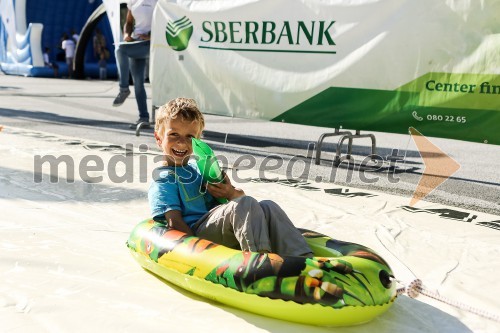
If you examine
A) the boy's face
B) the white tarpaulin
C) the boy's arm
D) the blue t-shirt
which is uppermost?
the boy's face

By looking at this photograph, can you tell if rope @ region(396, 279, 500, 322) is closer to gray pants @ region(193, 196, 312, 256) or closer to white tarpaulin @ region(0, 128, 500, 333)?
white tarpaulin @ region(0, 128, 500, 333)

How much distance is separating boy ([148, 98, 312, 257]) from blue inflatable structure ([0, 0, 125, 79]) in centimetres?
1954

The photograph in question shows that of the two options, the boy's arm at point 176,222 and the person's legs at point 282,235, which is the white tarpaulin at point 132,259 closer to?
the boy's arm at point 176,222

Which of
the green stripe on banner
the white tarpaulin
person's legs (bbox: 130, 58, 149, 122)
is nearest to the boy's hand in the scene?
the white tarpaulin

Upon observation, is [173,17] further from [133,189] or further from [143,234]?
[143,234]

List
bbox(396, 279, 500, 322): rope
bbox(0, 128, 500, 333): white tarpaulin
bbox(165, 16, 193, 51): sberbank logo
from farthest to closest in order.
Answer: bbox(165, 16, 193, 51): sberbank logo
bbox(396, 279, 500, 322): rope
bbox(0, 128, 500, 333): white tarpaulin

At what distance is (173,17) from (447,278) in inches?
214

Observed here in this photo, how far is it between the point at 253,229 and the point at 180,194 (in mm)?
484

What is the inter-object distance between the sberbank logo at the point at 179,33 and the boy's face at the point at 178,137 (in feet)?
14.8

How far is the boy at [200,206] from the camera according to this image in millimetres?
2650

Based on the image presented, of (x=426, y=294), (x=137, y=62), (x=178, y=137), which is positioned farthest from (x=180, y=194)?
(x=137, y=62)

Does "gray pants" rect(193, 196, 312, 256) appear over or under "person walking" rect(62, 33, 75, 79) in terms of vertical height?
under

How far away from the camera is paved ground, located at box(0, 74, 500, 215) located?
17.6 ft

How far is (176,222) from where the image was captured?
283 cm
